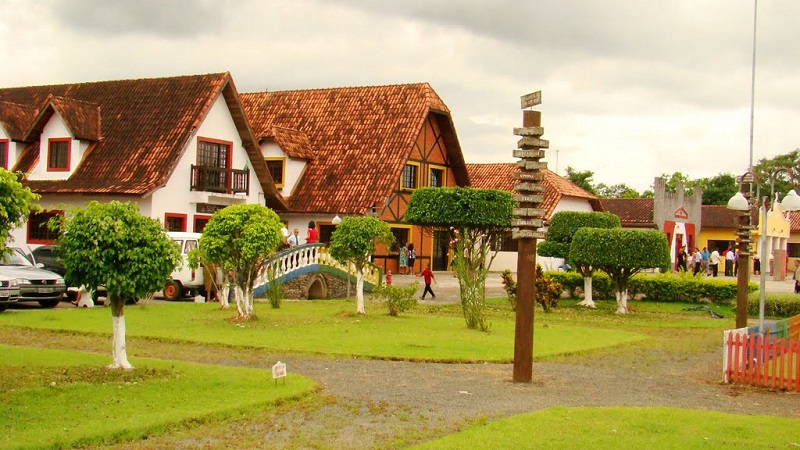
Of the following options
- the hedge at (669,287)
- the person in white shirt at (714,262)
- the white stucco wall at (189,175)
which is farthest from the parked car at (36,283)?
the person in white shirt at (714,262)

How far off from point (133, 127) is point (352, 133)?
10780mm

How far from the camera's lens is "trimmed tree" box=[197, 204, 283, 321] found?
20250 millimetres

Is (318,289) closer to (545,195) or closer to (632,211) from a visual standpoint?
(545,195)

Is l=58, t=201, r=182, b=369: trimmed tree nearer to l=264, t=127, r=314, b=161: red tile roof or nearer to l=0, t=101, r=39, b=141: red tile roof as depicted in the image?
l=0, t=101, r=39, b=141: red tile roof

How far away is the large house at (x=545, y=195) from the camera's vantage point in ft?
158

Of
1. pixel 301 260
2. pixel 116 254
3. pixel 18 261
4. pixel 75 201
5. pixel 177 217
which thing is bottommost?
pixel 18 261

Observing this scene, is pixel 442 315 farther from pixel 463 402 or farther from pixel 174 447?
pixel 174 447

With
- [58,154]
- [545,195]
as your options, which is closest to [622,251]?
[58,154]

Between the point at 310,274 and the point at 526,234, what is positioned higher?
the point at 526,234

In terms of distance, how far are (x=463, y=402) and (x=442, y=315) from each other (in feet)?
45.7

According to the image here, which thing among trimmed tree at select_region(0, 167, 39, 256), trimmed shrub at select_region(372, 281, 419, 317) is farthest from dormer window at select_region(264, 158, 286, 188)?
trimmed tree at select_region(0, 167, 39, 256)

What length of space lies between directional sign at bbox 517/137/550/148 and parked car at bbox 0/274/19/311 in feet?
43.1

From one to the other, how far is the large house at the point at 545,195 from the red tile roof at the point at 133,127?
1614 cm

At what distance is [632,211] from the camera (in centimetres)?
6012
